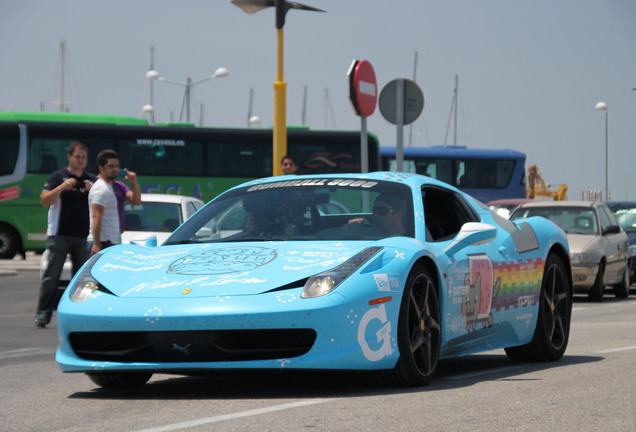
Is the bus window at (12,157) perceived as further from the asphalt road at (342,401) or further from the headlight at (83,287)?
the headlight at (83,287)

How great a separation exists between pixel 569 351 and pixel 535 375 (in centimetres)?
224

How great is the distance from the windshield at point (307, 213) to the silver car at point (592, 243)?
457 inches

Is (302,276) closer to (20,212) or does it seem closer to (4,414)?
(4,414)

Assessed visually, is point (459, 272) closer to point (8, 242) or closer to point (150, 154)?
point (8, 242)

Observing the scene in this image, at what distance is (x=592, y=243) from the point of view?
1978 cm

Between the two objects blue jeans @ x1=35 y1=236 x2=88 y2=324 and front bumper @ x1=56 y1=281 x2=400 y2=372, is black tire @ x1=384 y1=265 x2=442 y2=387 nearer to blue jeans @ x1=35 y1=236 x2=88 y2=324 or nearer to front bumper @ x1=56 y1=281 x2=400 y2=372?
→ front bumper @ x1=56 y1=281 x2=400 y2=372

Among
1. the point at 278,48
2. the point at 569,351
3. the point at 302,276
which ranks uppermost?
the point at 278,48

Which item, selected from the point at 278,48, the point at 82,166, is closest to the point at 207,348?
the point at 82,166

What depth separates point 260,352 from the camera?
6750mm

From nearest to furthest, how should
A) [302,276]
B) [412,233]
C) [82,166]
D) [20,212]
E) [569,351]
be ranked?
1. [302,276]
2. [412,233]
3. [569,351]
4. [82,166]
5. [20,212]

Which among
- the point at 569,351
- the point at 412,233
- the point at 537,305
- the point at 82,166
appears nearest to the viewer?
the point at 412,233

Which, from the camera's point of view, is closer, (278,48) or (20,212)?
(278,48)

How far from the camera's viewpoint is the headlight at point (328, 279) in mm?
6734

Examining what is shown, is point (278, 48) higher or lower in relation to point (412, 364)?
higher
